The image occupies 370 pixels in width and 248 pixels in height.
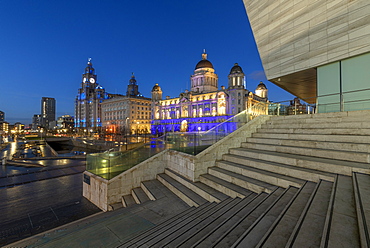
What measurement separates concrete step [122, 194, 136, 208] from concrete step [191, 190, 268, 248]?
5211 millimetres

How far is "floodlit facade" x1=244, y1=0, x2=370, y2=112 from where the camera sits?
36.6ft

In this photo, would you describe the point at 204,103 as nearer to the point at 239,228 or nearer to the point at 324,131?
the point at 324,131

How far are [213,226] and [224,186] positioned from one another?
7.82 feet

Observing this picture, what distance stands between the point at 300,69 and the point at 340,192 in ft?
46.1

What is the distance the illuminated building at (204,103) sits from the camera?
7131 cm

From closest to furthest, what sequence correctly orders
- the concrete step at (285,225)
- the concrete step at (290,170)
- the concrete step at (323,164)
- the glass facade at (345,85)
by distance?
the concrete step at (285,225) < the concrete step at (323,164) < the concrete step at (290,170) < the glass facade at (345,85)

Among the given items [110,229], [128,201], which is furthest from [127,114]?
[110,229]

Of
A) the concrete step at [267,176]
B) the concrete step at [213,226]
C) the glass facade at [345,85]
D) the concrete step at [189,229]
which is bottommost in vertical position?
the concrete step at [189,229]

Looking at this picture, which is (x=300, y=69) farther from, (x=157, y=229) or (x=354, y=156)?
(x=157, y=229)

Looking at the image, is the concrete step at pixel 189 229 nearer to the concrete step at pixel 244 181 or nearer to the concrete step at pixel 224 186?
the concrete step at pixel 224 186

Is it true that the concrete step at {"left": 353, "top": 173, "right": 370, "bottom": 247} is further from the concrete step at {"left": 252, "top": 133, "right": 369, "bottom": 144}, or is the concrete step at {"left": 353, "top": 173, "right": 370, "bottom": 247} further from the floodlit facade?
the floodlit facade

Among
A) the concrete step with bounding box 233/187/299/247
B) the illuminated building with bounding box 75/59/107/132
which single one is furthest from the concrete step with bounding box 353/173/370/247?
the illuminated building with bounding box 75/59/107/132

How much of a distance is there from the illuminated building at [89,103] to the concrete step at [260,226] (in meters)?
142

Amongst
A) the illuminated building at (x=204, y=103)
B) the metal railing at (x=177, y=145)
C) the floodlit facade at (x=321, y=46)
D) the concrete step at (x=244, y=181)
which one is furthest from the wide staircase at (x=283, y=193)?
the illuminated building at (x=204, y=103)
